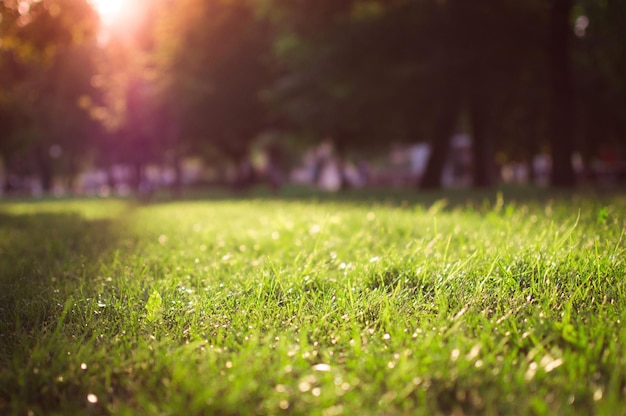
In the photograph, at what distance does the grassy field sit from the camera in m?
1.62

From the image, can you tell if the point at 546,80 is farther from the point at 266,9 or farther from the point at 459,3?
the point at 266,9

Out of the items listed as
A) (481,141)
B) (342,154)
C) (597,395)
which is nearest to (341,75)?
(481,141)

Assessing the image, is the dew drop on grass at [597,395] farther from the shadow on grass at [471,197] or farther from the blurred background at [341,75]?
the blurred background at [341,75]

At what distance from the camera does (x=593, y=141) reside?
29219mm

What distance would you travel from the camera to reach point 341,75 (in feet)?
56.3

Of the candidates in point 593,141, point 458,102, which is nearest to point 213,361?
point 458,102

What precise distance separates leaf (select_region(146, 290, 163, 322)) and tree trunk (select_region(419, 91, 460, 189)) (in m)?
16.9

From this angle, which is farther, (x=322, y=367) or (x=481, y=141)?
(x=481, y=141)

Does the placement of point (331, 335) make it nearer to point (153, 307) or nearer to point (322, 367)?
point (322, 367)

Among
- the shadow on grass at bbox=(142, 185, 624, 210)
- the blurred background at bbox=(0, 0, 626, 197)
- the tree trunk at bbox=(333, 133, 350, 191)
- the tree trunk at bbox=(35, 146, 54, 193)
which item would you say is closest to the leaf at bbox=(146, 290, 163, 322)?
the shadow on grass at bbox=(142, 185, 624, 210)

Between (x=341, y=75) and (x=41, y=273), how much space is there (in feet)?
47.7

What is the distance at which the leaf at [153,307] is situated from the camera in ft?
8.30

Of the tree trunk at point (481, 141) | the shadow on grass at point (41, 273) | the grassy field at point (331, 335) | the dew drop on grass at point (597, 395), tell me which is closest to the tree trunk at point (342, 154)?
the tree trunk at point (481, 141)

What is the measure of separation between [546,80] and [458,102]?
4.29 metres
